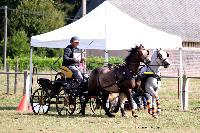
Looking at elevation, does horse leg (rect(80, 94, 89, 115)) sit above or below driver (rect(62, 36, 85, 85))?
below

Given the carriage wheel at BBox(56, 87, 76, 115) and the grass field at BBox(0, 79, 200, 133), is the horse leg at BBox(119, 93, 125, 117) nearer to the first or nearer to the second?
the grass field at BBox(0, 79, 200, 133)

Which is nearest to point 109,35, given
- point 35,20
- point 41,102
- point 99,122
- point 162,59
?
point 162,59

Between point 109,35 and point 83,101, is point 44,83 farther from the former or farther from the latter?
point 109,35

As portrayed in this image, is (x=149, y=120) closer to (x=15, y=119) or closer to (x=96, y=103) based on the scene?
(x=96, y=103)

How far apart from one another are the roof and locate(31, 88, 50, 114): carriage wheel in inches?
1315

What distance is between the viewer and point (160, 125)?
14070mm

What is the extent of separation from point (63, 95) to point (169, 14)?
3587 cm

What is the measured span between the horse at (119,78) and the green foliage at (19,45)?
35.2m

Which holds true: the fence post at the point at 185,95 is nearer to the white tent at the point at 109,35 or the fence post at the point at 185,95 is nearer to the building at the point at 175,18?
the white tent at the point at 109,35

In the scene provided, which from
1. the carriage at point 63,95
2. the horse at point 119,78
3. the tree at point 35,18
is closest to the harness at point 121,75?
the horse at point 119,78

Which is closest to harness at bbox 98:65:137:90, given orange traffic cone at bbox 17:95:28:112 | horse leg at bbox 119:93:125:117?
horse leg at bbox 119:93:125:117

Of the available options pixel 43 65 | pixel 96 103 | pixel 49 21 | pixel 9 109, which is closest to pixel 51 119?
pixel 96 103

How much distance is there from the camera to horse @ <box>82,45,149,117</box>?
1570 centimetres

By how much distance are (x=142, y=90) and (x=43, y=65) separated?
98.8ft
